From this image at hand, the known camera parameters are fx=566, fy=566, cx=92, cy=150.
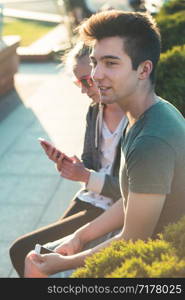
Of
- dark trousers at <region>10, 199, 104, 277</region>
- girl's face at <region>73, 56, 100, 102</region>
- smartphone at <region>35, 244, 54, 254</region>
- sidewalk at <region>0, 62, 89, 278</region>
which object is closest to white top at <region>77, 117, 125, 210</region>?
dark trousers at <region>10, 199, 104, 277</region>

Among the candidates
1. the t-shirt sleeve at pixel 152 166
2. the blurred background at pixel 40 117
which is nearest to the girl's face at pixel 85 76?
the blurred background at pixel 40 117

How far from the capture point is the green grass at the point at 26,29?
57.3 ft

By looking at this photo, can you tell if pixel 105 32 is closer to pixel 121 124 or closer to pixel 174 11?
pixel 121 124

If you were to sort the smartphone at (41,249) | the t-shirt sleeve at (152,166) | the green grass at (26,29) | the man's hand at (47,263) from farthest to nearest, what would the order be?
the green grass at (26,29), the smartphone at (41,249), the man's hand at (47,263), the t-shirt sleeve at (152,166)

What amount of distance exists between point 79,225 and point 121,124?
0.76 m

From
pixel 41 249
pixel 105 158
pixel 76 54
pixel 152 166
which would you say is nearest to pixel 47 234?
pixel 41 249

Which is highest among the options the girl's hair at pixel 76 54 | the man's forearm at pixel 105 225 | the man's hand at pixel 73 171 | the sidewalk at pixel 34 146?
the girl's hair at pixel 76 54

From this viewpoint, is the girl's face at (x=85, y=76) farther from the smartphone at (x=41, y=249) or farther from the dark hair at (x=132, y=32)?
the smartphone at (x=41, y=249)

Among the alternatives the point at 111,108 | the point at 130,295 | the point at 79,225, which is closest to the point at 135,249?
the point at 130,295

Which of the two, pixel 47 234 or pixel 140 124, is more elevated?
pixel 140 124

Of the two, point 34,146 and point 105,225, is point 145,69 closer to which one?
point 105,225

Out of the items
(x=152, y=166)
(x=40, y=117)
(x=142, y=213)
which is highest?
(x=152, y=166)

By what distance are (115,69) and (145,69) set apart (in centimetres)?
16

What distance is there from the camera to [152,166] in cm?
261
